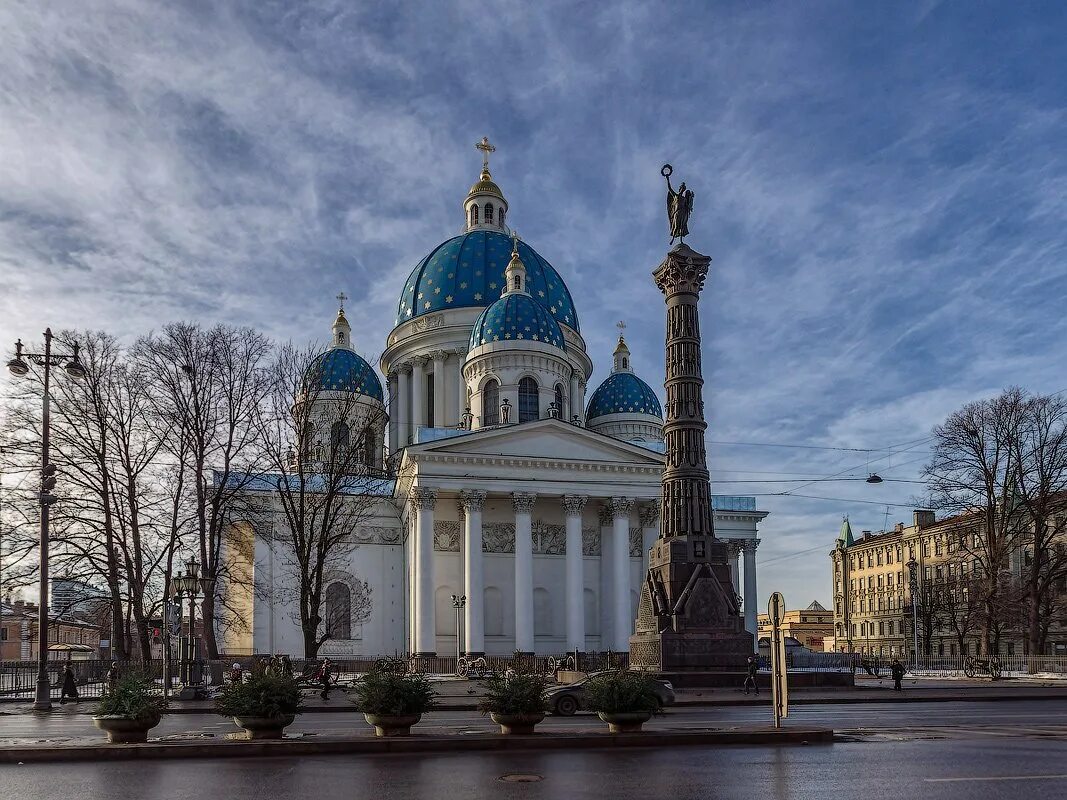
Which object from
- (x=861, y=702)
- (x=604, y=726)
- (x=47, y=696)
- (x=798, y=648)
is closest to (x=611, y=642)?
(x=798, y=648)

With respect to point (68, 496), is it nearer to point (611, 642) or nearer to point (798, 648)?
point (611, 642)

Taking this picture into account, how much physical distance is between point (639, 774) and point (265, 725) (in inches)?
265

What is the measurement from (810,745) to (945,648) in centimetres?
7464

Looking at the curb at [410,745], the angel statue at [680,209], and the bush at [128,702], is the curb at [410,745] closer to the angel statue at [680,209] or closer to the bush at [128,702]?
the bush at [128,702]

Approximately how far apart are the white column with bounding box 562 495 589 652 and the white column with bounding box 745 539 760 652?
520 inches

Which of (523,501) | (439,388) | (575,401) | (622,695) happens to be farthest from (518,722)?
(575,401)

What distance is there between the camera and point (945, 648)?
83000mm

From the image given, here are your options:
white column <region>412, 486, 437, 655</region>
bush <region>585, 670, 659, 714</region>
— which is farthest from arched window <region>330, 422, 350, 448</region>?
bush <region>585, 670, 659, 714</region>

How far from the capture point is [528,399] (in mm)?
62125

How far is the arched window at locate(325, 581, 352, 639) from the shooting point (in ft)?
187

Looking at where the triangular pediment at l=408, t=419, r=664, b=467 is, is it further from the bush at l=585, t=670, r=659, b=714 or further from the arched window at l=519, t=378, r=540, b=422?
the bush at l=585, t=670, r=659, b=714

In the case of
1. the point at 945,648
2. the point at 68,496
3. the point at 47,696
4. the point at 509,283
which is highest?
the point at 509,283

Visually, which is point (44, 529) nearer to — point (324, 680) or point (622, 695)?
point (324, 680)

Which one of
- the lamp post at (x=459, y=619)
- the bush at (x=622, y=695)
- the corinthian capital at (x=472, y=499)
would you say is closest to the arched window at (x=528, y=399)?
the corinthian capital at (x=472, y=499)
